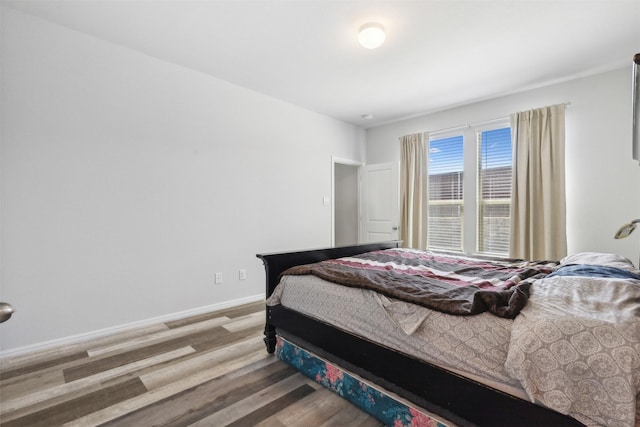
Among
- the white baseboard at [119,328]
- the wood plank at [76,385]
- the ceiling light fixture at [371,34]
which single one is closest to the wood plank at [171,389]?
the wood plank at [76,385]

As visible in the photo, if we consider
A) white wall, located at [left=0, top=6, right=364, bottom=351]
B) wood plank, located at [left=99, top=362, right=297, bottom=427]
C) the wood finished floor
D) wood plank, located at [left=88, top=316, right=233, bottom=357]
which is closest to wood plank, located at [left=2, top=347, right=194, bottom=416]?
the wood finished floor

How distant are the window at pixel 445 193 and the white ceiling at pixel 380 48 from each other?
3.01 feet

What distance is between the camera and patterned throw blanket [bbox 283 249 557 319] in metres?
1.28

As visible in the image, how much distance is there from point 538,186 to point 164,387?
164 inches

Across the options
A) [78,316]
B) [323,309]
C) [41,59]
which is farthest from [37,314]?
[323,309]

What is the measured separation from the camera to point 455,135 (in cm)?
426

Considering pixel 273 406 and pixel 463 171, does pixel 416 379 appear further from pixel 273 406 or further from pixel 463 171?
pixel 463 171

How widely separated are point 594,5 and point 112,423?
13.6 ft

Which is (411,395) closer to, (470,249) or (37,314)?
(37,314)

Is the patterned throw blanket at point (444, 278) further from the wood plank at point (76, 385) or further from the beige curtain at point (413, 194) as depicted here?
the beige curtain at point (413, 194)

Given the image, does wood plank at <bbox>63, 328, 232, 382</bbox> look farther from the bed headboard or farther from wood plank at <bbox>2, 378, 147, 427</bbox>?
the bed headboard

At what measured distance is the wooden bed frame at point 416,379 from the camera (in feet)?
3.61

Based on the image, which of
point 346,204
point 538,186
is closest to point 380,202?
point 346,204

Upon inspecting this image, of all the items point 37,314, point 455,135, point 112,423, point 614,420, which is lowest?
point 112,423
